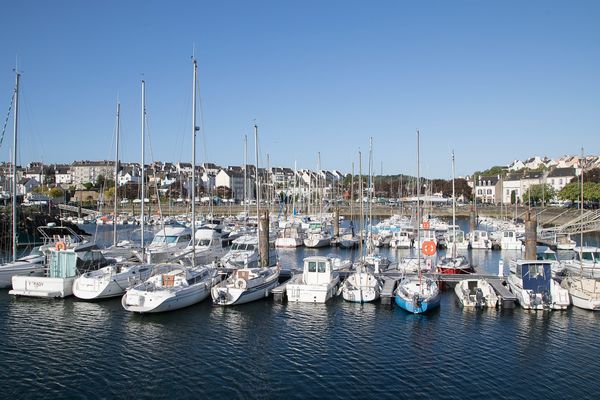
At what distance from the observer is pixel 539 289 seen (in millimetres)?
29281

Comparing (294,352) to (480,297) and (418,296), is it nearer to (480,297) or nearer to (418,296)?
(418,296)

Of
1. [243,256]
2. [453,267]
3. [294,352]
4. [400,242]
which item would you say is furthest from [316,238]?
[294,352]

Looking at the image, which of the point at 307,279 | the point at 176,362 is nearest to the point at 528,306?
the point at 307,279

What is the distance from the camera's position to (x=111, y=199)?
154750 mm

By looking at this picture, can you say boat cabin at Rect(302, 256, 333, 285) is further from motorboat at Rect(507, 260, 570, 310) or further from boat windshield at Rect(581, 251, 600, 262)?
boat windshield at Rect(581, 251, 600, 262)

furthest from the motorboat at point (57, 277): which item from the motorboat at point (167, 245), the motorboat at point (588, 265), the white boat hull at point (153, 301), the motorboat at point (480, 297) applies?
the motorboat at point (588, 265)

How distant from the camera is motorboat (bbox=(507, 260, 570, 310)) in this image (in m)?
28.8

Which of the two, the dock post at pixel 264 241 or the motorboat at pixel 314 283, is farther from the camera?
the dock post at pixel 264 241

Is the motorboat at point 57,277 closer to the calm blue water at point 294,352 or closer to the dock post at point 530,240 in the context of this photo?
the calm blue water at point 294,352

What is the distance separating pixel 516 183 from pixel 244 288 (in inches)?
5463

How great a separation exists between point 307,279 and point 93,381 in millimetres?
15489

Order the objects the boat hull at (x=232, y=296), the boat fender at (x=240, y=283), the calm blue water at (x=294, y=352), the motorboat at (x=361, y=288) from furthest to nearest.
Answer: the motorboat at (x=361, y=288), the boat fender at (x=240, y=283), the boat hull at (x=232, y=296), the calm blue water at (x=294, y=352)

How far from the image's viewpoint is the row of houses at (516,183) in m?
141

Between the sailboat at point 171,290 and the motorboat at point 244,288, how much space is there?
1161 mm
